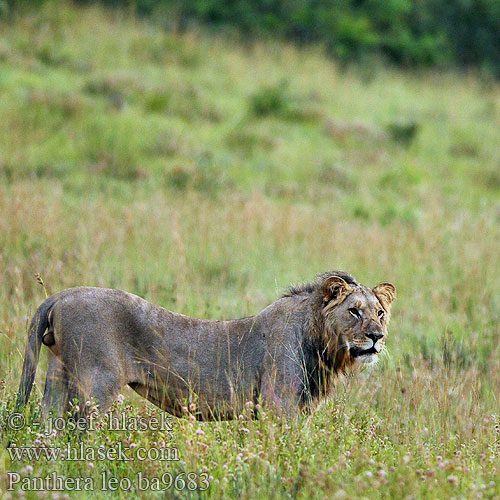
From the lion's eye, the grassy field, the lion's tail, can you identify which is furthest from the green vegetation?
the lion's tail

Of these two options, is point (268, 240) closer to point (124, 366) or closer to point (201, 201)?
point (201, 201)

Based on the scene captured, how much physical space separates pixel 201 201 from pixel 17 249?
130 inches

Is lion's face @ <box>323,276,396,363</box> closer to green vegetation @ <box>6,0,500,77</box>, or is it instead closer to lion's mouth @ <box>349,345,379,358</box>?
lion's mouth @ <box>349,345,379,358</box>

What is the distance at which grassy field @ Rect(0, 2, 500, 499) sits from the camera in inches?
201

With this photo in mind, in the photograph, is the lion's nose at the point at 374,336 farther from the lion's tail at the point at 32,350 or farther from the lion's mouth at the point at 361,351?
the lion's tail at the point at 32,350

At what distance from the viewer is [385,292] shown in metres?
5.98

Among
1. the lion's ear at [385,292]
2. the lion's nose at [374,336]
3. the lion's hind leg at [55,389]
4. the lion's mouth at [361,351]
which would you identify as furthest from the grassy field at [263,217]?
the lion's ear at [385,292]

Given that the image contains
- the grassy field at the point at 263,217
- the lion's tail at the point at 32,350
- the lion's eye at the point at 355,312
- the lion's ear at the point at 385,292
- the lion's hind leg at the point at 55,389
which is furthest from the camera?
the lion's ear at the point at 385,292

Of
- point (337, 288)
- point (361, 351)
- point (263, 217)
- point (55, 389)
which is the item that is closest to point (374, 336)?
point (361, 351)

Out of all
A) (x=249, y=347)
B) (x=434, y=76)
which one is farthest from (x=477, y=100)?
(x=249, y=347)

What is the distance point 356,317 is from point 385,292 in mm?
417

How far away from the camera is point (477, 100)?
22047 mm

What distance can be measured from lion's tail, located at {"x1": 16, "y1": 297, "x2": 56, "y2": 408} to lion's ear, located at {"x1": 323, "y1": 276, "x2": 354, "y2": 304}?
5.69 ft

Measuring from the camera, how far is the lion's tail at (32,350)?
5.32 meters
